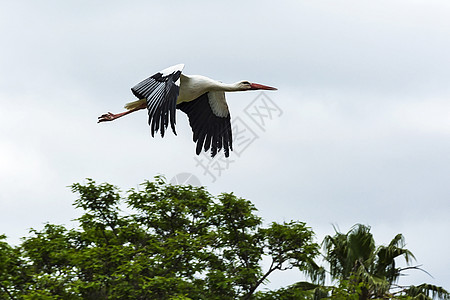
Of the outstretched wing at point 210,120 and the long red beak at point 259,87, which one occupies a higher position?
the long red beak at point 259,87

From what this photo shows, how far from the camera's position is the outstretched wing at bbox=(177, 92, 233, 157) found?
14.3 m

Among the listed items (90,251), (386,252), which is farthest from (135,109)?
(386,252)

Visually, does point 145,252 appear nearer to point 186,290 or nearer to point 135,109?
point 186,290

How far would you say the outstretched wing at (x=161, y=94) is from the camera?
38.2 feet

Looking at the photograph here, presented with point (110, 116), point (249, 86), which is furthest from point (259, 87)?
point (110, 116)

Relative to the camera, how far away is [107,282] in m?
15.4

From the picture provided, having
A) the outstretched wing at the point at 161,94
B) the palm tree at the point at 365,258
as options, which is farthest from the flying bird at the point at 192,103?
the palm tree at the point at 365,258

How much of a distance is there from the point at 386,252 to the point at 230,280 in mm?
4026

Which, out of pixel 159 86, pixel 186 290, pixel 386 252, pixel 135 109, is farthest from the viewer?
pixel 386 252

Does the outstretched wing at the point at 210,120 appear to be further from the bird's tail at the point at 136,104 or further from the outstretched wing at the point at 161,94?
the outstretched wing at the point at 161,94

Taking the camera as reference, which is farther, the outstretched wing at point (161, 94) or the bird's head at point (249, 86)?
the bird's head at point (249, 86)

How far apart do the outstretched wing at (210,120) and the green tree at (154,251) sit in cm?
219

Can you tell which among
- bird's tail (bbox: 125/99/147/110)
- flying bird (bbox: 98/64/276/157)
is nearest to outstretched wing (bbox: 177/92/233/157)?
flying bird (bbox: 98/64/276/157)

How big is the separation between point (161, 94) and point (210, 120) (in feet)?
8.22
